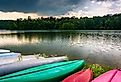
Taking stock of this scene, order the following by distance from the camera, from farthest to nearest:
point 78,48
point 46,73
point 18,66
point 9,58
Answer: point 78,48 → point 9,58 → point 18,66 → point 46,73

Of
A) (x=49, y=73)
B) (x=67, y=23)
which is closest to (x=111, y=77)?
(x=49, y=73)

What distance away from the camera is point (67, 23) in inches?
5502

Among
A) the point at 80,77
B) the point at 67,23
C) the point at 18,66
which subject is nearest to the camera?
the point at 80,77

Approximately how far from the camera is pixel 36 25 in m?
156

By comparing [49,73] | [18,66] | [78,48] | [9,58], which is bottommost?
[78,48]

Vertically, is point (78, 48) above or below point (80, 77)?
below

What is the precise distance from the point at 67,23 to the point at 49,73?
427 ft

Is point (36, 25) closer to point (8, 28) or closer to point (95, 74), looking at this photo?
point (8, 28)

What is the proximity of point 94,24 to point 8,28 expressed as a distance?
6098 centimetres

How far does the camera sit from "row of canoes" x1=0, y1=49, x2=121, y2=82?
356 inches

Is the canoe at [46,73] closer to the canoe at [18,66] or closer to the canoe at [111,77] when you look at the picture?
the canoe at [18,66]

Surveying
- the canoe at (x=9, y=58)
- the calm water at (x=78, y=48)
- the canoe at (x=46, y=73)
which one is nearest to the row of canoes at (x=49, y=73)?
the canoe at (x=46, y=73)

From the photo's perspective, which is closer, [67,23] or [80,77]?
[80,77]

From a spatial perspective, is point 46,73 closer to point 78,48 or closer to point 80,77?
point 80,77
